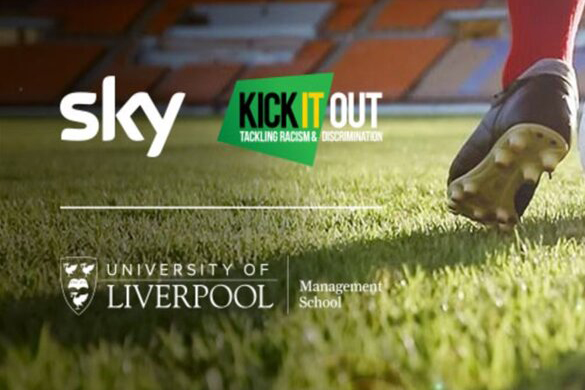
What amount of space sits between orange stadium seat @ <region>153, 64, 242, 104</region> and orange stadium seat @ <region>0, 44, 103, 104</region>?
15cm

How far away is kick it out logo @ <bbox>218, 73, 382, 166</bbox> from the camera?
158 centimetres

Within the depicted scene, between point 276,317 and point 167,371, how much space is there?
0.80 feet

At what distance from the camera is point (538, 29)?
1599 mm

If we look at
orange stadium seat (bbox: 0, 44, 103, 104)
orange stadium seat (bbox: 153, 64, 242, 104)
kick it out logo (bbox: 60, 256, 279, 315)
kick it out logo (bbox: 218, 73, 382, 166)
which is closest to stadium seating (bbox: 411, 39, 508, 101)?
kick it out logo (bbox: 218, 73, 382, 166)

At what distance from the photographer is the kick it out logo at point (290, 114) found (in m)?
1.58

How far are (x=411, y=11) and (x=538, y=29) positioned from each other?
0.26m

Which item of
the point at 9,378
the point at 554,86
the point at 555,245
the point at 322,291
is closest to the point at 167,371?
the point at 9,378

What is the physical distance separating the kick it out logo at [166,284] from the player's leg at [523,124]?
43 cm

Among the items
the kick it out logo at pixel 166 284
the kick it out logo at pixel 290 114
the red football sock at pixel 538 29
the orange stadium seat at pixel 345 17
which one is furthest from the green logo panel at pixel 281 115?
the red football sock at pixel 538 29

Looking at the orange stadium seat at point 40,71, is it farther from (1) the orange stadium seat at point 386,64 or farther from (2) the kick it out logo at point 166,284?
(1) the orange stadium seat at point 386,64

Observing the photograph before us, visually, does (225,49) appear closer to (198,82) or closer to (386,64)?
(198,82)

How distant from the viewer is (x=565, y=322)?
1.28 meters

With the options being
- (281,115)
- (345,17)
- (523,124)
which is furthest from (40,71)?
(523,124)

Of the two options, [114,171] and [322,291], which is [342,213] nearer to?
[322,291]
